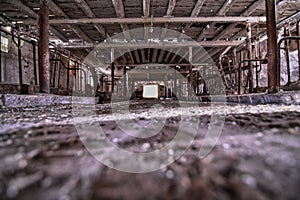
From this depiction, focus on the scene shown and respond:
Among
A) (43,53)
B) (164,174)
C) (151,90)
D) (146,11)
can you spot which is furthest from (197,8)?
(151,90)

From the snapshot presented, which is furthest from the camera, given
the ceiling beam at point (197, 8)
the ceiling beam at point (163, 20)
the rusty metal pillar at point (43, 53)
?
the ceiling beam at point (163, 20)

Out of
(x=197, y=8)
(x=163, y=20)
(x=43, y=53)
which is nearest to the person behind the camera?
(x=43, y=53)

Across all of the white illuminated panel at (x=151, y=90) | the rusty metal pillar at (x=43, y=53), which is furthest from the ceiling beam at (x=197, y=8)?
the white illuminated panel at (x=151, y=90)

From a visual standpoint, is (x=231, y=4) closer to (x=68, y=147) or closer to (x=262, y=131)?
(x=262, y=131)

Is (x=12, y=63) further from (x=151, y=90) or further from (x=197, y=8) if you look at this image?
(x=151, y=90)

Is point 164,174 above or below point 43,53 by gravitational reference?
below

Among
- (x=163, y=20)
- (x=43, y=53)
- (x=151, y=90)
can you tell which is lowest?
(x=151, y=90)

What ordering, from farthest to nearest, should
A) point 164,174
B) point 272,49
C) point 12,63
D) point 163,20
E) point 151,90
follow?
point 151,90
point 12,63
point 163,20
point 272,49
point 164,174

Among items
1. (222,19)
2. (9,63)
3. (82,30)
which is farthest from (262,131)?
(9,63)

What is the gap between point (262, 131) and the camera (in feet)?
2.33

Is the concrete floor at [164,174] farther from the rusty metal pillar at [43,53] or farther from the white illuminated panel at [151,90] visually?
the white illuminated panel at [151,90]

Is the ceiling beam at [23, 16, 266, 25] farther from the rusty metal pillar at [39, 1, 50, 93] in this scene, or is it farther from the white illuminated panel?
the white illuminated panel

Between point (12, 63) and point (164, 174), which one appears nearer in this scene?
point (164, 174)

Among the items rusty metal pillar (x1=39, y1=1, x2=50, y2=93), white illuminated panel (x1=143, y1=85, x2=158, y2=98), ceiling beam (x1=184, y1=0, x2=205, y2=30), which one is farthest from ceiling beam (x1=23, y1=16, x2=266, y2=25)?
white illuminated panel (x1=143, y1=85, x2=158, y2=98)
